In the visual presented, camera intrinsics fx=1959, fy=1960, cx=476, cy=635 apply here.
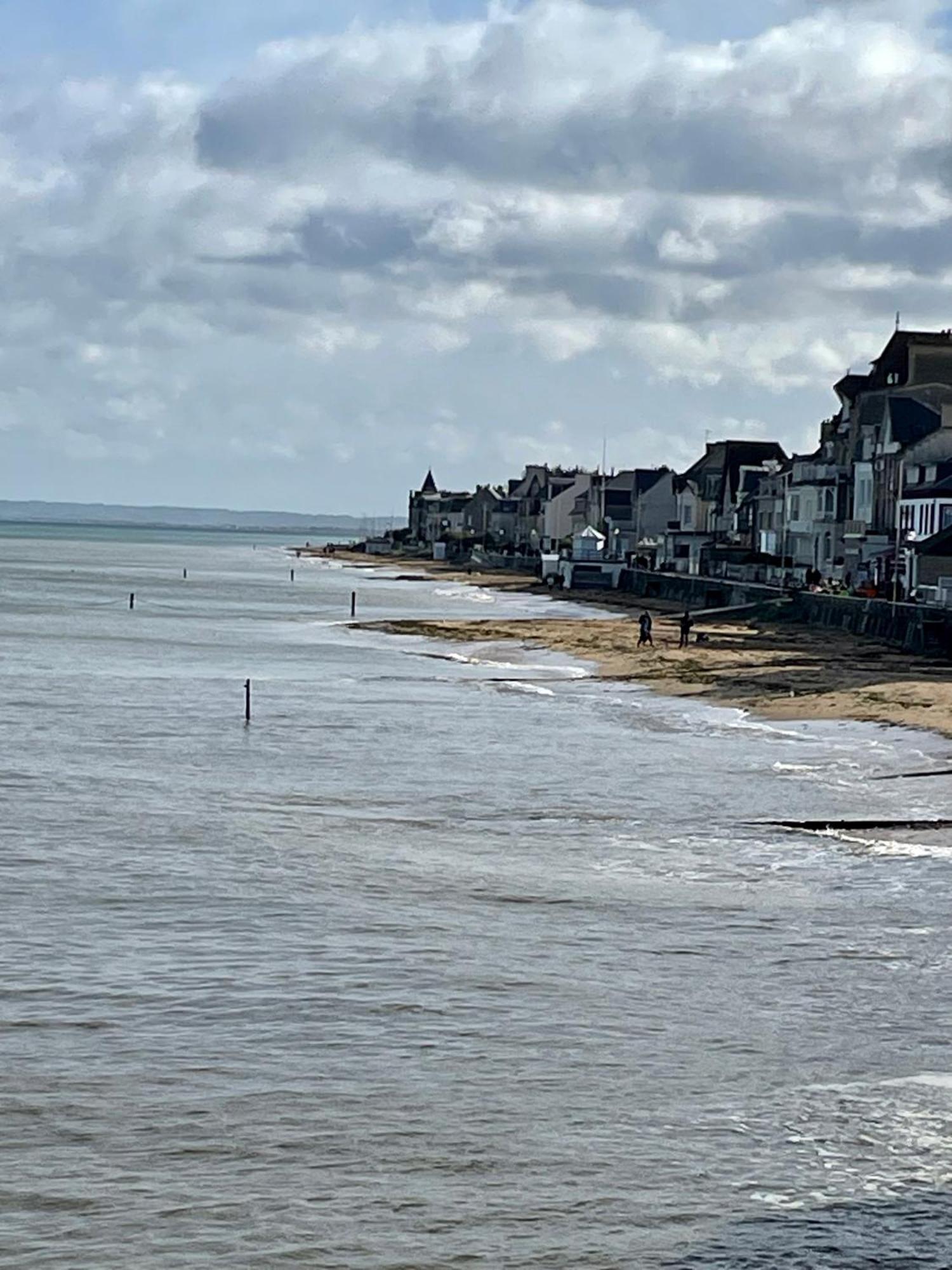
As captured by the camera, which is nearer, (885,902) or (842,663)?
(885,902)

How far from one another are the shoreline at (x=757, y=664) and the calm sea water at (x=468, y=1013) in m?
9.69

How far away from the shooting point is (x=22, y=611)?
9638 cm

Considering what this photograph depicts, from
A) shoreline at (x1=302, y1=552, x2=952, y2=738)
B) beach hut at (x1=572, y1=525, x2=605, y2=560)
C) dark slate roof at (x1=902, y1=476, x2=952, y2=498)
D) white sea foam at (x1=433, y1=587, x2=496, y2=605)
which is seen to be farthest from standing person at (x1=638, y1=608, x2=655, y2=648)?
beach hut at (x1=572, y1=525, x2=605, y2=560)

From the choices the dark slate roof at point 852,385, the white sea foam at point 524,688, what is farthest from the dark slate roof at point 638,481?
the white sea foam at point 524,688

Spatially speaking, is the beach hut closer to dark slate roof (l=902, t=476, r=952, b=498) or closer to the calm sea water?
dark slate roof (l=902, t=476, r=952, b=498)

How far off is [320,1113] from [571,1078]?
7.32 feet

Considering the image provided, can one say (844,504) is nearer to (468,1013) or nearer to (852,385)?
(852,385)

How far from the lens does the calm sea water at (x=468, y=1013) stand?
43.1 feet

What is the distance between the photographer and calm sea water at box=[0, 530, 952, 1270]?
43.1 feet

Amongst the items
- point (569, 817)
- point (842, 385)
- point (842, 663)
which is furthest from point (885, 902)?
point (842, 385)

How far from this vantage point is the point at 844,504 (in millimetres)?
107250

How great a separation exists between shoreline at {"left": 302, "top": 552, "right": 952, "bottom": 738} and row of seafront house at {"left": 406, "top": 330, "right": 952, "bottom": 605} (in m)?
6.39

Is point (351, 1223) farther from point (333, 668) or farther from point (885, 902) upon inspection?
point (333, 668)

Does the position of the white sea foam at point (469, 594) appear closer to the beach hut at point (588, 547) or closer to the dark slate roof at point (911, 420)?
the beach hut at point (588, 547)
